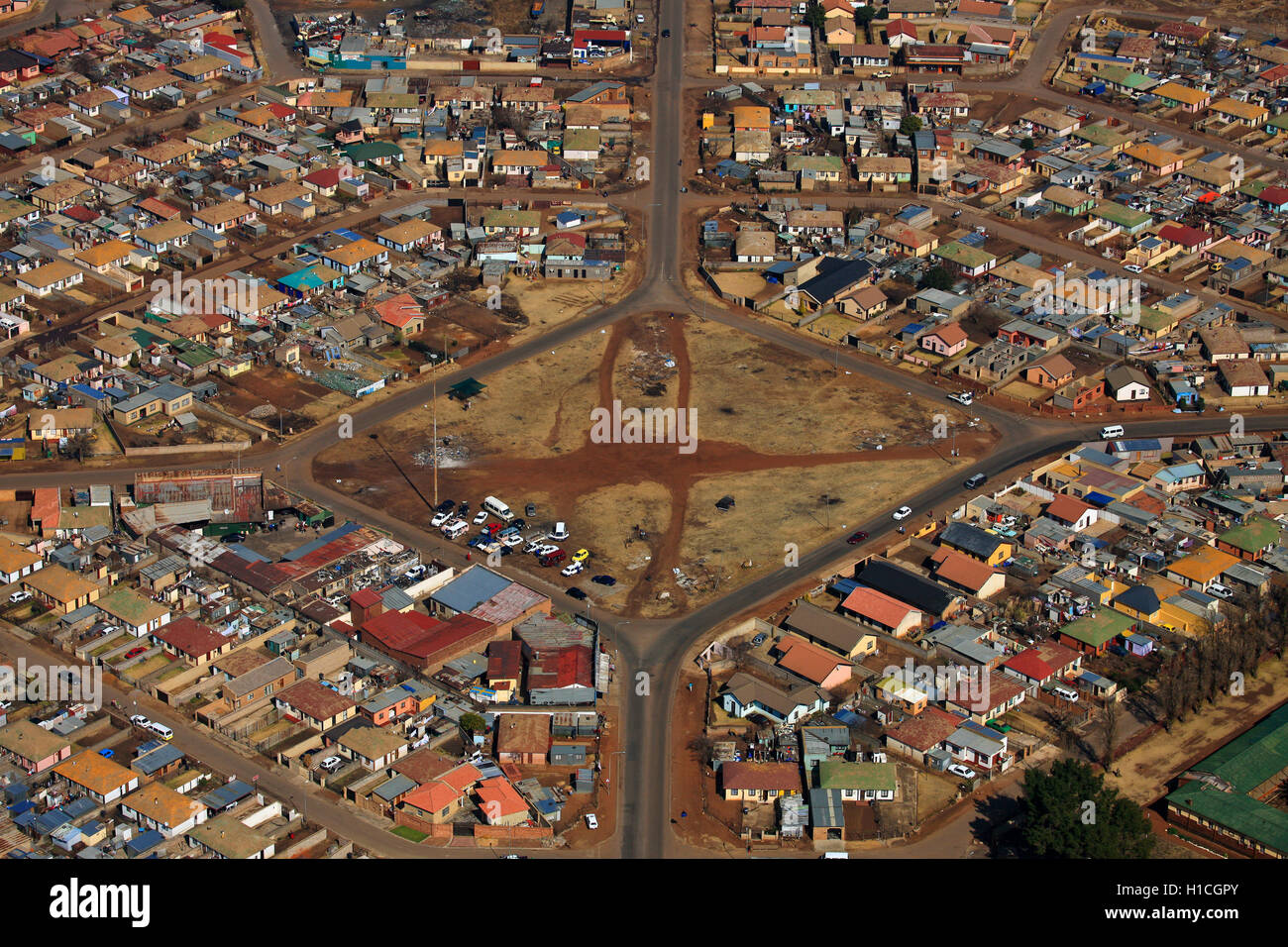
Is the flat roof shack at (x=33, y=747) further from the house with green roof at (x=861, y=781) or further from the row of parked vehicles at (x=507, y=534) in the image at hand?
the house with green roof at (x=861, y=781)

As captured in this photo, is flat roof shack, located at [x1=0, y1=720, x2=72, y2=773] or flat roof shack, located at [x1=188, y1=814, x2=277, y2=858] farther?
flat roof shack, located at [x1=0, y1=720, x2=72, y2=773]

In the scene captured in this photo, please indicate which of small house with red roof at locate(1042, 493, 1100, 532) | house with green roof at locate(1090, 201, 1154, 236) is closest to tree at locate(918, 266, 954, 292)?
house with green roof at locate(1090, 201, 1154, 236)

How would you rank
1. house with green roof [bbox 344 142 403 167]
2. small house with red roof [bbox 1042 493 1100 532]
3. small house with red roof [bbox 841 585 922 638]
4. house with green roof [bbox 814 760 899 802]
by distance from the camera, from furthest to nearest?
house with green roof [bbox 344 142 403 167], small house with red roof [bbox 1042 493 1100 532], small house with red roof [bbox 841 585 922 638], house with green roof [bbox 814 760 899 802]

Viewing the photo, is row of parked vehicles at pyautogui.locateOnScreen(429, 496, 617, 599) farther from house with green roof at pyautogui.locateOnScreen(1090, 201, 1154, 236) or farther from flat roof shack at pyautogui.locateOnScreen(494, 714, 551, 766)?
house with green roof at pyautogui.locateOnScreen(1090, 201, 1154, 236)

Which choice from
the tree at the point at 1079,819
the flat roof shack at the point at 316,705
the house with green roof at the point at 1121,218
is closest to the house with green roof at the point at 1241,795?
the tree at the point at 1079,819

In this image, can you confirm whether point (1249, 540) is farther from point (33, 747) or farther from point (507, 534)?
point (33, 747)
